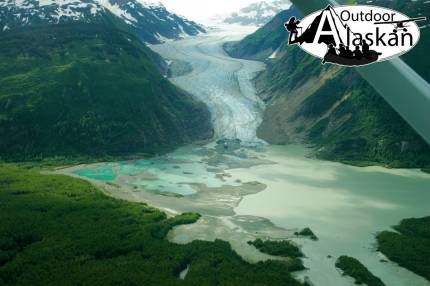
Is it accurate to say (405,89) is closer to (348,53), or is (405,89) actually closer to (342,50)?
(348,53)

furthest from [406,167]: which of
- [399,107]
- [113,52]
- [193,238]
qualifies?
[113,52]

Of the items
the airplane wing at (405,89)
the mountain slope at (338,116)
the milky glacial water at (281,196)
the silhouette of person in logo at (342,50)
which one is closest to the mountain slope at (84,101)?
the milky glacial water at (281,196)

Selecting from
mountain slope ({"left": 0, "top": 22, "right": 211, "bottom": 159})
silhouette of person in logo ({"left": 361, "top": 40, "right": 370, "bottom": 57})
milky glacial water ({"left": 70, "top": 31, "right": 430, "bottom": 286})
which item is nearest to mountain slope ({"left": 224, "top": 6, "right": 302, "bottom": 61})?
mountain slope ({"left": 0, "top": 22, "right": 211, "bottom": 159})

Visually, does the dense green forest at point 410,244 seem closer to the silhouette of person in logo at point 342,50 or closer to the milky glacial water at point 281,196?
the milky glacial water at point 281,196

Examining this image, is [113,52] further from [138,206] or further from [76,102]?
[138,206]

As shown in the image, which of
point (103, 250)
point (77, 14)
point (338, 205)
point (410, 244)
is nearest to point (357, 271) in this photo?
point (410, 244)

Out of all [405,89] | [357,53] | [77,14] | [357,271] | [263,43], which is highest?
[77,14]

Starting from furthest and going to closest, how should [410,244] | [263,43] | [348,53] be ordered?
[263,43] → [410,244] → [348,53]
